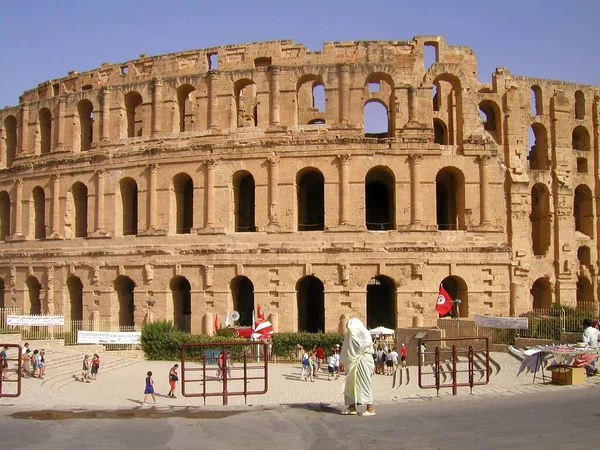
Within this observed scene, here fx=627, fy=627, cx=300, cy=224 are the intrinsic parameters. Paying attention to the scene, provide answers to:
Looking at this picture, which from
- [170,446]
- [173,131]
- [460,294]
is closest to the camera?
[170,446]

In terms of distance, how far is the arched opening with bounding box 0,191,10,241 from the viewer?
36.9 m

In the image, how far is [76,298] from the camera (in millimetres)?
33312

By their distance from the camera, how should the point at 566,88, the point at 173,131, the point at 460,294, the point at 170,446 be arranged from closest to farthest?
the point at 170,446 < the point at 460,294 < the point at 173,131 < the point at 566,88

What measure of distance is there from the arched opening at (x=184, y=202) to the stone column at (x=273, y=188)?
4.28 m

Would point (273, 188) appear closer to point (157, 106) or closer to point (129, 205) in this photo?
point (157, 106)

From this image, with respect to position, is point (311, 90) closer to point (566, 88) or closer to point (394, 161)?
point (394, 161)

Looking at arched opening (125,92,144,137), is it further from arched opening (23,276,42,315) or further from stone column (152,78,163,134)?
arched opening (23,276,42,315)

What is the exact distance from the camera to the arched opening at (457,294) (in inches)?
1105

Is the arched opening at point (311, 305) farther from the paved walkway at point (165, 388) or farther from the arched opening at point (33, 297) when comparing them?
the arched opening at point (33, 297)

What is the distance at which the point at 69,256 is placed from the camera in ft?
106

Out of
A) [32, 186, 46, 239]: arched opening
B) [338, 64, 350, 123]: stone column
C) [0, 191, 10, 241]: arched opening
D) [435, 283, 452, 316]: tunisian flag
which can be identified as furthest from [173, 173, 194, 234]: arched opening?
[435, 283, 452, 316]: tunisian flag

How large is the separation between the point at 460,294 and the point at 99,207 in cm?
1828

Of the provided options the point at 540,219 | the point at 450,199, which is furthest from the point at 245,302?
the point at 540,219

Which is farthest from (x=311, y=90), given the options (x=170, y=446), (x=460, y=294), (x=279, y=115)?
(x=170, y=446)
